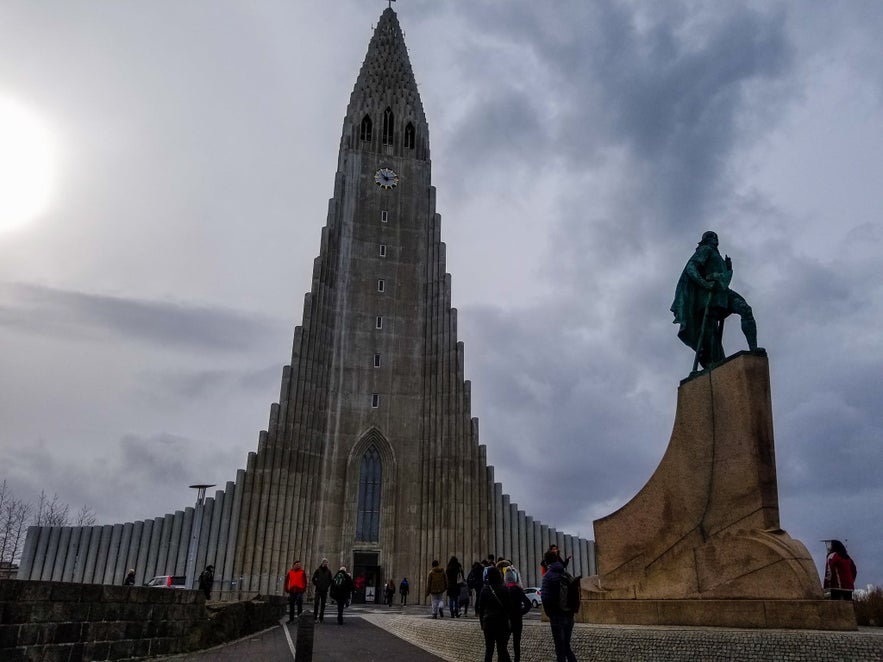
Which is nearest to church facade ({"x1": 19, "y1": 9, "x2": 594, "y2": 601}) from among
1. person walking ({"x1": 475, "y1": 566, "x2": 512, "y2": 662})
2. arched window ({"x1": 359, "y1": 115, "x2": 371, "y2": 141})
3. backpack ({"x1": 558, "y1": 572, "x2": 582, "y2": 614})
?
arched window ({"x1": 359, "y1": 115, "x2": 371, "y2": 141})

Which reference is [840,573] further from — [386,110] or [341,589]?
[386,110]

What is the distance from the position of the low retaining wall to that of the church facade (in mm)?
24942

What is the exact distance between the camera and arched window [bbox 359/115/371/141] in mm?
47906

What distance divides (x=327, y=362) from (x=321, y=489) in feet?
22.8

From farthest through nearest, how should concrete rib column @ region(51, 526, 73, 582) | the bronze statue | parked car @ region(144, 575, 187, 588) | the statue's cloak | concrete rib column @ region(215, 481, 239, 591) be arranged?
1. concrete rib column @ region(51, 526, 73, 582)
2. concrete rib column @ region(215, 481, 239, 591)
3. parked car @ region(144, 575, 187, 588)
4. the statue's cloak
5. the bronze statue

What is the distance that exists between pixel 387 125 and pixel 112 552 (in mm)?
30928

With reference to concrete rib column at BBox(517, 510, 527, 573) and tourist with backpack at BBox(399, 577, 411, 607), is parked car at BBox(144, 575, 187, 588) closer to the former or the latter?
tourist with backpack at BBox(399, 577, 411, 607)

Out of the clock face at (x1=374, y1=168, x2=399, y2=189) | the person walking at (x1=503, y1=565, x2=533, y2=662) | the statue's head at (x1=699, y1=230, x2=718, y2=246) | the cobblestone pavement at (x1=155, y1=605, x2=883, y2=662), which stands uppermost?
the clock face at (x1=374, y1=168, x2=399, y2=189)

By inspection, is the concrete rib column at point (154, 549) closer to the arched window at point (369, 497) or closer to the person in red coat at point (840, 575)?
the arched window at point (369, 497)

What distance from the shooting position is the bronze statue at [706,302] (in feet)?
41.2

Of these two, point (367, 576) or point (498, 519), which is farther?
point (498, 519)

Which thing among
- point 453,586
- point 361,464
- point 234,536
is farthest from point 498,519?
point 453,586

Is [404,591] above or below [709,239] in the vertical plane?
below

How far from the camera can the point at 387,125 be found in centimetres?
4894
